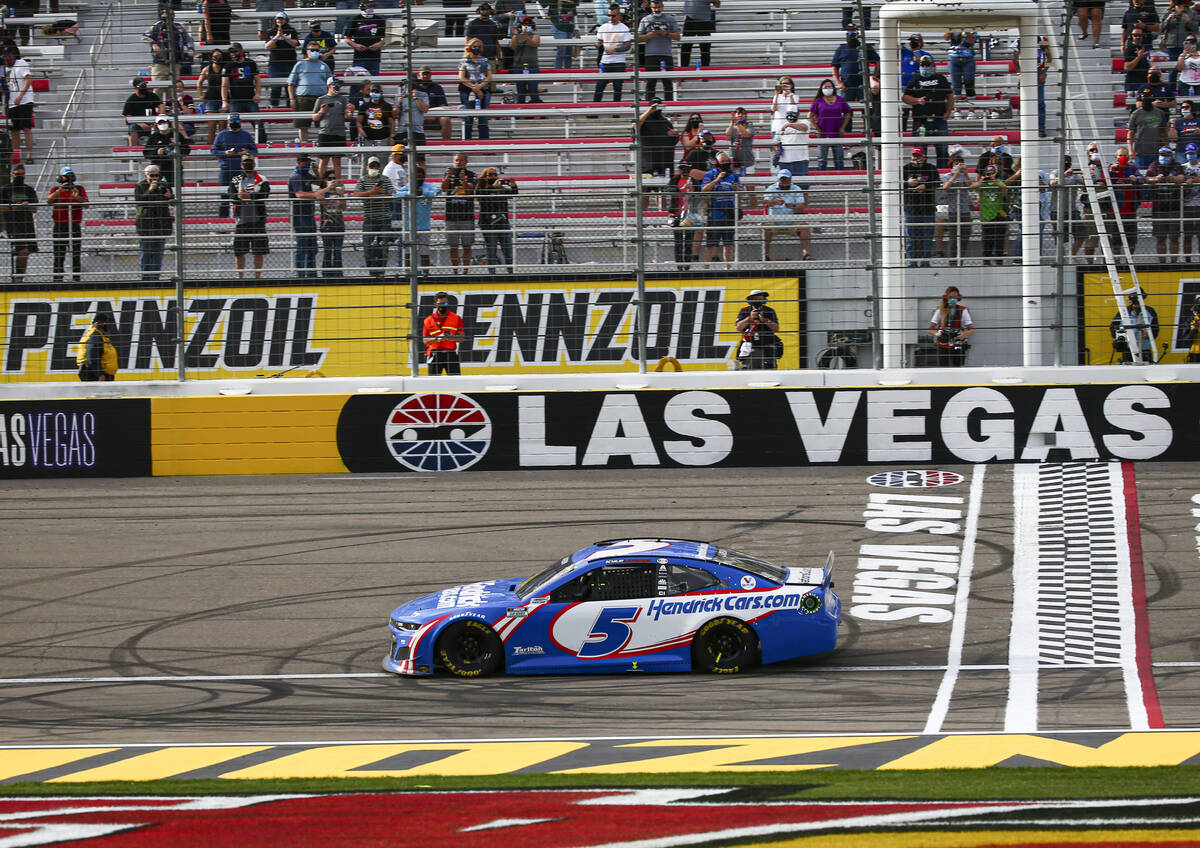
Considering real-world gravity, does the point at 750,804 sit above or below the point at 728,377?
below

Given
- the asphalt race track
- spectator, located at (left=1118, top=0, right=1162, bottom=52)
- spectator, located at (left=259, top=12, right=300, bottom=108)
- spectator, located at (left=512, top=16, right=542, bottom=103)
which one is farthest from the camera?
spectator, located at (left=512, top=16, right=542, bottom=103)

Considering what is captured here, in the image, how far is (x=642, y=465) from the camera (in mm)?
16844

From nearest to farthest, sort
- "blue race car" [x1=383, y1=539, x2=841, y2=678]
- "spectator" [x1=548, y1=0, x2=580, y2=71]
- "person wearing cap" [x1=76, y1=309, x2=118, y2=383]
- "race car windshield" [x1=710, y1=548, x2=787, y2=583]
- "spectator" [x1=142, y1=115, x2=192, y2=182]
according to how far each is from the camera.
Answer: "blue race car" [x1=383, y1=539, x2=841, y2=678] → "race car windshield" [x1=710, y1=548, x2=787, y2=583] → "spectator" [x1=142, y1=115, x2=192, y2=182] → "person wearing cap" [x1=76, y1=309, x2=118, y2=383] → "spectator" [x1=548, y1=0, x2=580, y2=71]

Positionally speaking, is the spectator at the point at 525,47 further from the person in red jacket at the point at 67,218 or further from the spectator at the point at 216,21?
the person in red jacket at the point at 67,218

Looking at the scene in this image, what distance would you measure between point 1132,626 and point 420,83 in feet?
41.2

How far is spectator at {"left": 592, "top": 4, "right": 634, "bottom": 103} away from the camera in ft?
71.9

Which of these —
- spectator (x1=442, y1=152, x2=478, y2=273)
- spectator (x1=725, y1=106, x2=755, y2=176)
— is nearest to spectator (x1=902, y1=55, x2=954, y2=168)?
spectator (x1=725, y1=106, x2=755, y2=176)

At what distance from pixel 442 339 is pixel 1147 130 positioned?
903 cm

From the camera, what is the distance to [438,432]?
1695 centimetres

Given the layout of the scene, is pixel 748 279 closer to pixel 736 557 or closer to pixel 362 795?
pixel 736 557

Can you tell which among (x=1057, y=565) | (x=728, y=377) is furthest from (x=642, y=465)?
(x=1057, y=565)

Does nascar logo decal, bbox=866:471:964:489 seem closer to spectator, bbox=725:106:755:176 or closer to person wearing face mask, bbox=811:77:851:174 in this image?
spectator, bbox=725:106:755:176

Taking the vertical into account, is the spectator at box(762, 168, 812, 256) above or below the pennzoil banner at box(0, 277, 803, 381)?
above

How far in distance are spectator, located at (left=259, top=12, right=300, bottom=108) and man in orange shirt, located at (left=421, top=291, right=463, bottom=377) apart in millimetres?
5204
